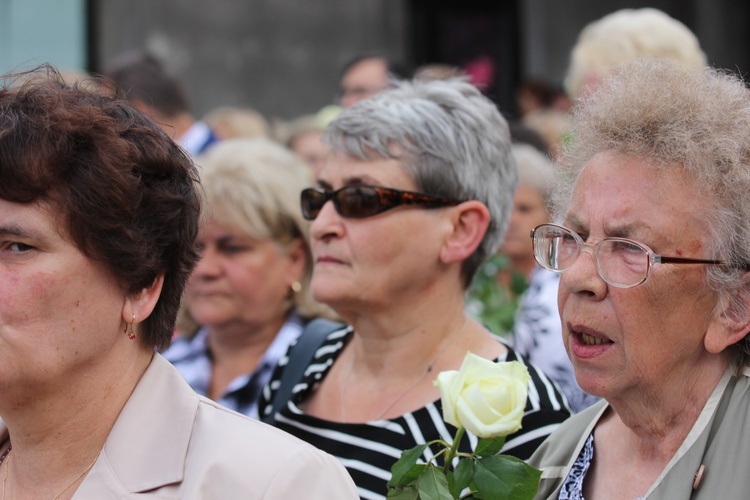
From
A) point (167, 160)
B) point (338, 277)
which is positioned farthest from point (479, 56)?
point (167, 160)

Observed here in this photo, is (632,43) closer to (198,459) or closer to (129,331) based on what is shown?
(129,331)

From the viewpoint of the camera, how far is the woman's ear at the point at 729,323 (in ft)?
8.11

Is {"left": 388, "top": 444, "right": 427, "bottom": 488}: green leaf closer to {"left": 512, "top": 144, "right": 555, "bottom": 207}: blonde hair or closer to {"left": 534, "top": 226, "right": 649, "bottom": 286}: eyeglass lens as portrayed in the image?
{"left": 534, "top": 226, "right": 649, "bottom": 286}: eyeglass lens

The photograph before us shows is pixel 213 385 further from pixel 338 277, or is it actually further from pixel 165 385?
pixel 165 385

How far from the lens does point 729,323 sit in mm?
2479

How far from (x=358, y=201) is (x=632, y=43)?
259 centimetres

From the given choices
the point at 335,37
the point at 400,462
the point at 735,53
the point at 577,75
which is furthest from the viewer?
the point at 735,53

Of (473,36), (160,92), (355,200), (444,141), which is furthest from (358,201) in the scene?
(473,36)

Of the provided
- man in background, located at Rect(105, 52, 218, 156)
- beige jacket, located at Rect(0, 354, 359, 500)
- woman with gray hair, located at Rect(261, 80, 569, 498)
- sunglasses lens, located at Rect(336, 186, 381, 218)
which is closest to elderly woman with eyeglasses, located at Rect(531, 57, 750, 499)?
beige jacket, located at Rect(0, 354, 359, 500)

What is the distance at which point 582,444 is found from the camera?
2.79 m

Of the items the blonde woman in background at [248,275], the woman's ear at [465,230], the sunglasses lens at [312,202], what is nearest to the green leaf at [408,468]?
the woman's ear at [465,230]

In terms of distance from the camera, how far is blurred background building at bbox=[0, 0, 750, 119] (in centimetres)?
983

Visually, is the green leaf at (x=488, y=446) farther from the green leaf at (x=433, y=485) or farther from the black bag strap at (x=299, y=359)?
the black bag strap at (x=299, y=359)

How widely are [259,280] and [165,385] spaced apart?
2075mm
